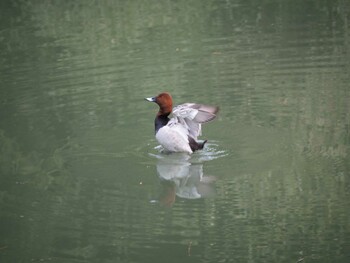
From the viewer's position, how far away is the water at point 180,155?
7.93 m

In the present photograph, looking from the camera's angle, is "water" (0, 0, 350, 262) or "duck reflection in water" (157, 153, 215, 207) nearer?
"water" (0, 0, 350, 262)

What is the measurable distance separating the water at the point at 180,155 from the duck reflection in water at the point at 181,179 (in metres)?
0.02

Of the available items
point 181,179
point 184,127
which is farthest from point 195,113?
point 181,179

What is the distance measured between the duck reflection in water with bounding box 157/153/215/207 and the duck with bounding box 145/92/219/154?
0.49ft

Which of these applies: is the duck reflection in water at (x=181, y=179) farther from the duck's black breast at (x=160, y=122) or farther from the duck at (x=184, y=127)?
the duck's black breast at (x=160, y=122)

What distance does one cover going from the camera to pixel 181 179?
31.2 ft

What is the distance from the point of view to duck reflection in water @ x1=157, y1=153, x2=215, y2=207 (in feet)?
29.4

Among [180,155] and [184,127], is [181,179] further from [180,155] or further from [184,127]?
[184,127]

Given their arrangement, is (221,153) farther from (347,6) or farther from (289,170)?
(347,6)

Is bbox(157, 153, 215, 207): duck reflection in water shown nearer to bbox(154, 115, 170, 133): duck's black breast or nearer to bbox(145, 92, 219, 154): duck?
bbox(145, 92, 219, 154): duck

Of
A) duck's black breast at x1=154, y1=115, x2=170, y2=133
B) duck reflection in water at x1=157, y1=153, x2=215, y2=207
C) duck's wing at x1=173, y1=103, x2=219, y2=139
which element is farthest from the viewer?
duck's black breast at x1=154, y1=115, x2=170, y2=133

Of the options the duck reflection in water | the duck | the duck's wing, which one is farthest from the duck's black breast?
the duck reflection in water

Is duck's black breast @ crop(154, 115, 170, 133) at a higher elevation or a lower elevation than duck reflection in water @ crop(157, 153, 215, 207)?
higher

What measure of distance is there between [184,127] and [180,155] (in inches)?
13.7
